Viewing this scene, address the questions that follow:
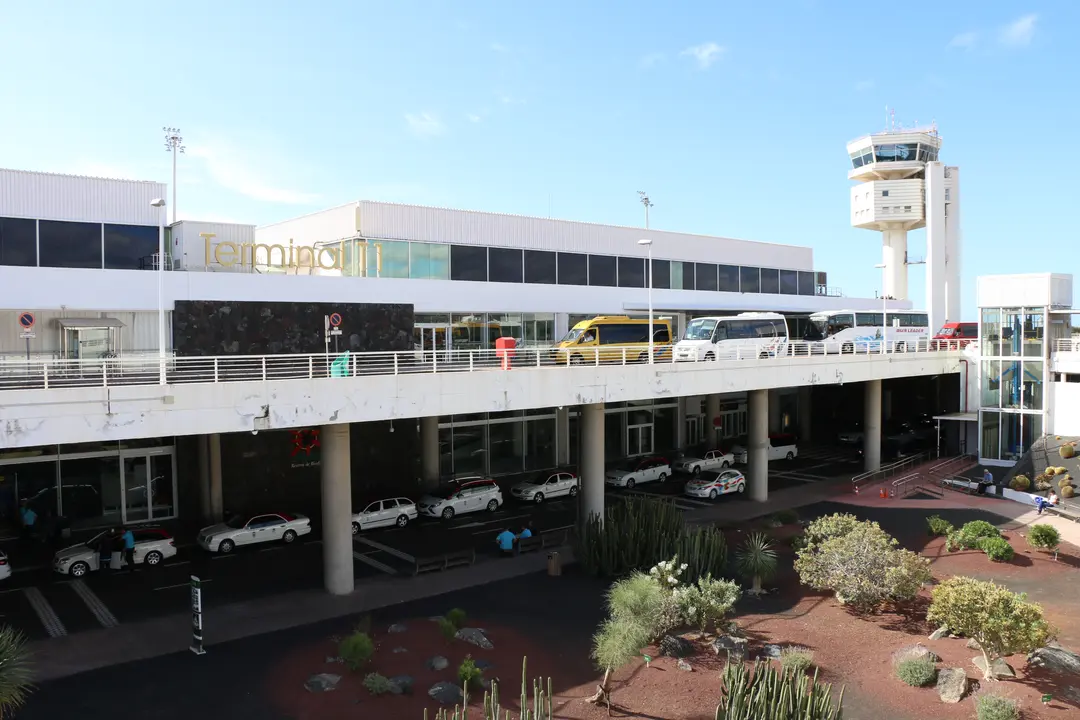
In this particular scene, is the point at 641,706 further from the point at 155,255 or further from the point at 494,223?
A: the point at 494,223

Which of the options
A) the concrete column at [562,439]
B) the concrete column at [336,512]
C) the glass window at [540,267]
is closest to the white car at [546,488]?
the concrete column at [562,439]

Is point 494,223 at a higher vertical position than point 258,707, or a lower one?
higher

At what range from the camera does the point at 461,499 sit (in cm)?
3228

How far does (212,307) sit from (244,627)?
1282 centimetres

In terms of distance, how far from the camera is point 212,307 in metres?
28.1

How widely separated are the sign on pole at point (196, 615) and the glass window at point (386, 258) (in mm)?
20059

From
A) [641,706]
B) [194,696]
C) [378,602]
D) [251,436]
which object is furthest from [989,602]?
[251,436]

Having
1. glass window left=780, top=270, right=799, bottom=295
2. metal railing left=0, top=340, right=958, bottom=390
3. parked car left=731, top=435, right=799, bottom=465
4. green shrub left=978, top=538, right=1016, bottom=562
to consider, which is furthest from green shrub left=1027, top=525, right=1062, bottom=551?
glass window left=780, top=270, right=799, bottom=295

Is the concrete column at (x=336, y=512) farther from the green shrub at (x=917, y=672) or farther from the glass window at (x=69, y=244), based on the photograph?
the glass window at (x=69, y=244)

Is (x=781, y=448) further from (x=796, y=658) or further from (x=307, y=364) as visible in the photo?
(x=796, y=658)

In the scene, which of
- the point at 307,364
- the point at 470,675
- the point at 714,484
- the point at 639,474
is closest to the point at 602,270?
the point at 639,474

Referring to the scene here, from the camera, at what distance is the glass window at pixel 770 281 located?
53.4 metres

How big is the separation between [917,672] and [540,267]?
29104 mm

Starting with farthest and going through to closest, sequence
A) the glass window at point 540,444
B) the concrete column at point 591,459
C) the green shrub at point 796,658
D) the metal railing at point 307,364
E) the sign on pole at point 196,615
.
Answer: the glass window at point 540,444, the concrete column at point 591,459, the metal railing at point 307,364, the sign on pole at point 196,615, the green shrub at point 796,658
